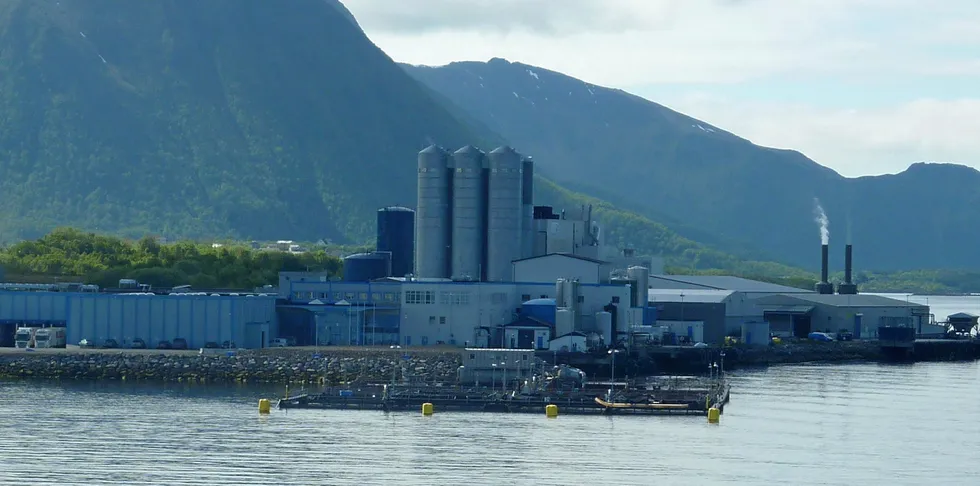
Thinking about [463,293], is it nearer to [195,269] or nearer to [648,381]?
[648,381]

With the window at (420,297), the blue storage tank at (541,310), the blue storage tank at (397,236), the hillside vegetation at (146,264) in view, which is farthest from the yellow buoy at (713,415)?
the hillside vegetation at (146,264)

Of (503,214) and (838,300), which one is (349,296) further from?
(838,300)

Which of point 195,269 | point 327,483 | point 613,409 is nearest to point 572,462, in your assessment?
point 327,483

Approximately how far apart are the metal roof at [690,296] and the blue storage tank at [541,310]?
17.1 meters

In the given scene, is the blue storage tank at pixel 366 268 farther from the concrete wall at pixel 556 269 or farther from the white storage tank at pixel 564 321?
the white storage tank at pixel 564 321

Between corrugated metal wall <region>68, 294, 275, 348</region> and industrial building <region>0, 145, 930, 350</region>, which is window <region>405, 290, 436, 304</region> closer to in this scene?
industrial building <region>0, 145, 930, 350</region>

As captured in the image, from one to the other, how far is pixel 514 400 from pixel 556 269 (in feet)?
92.1

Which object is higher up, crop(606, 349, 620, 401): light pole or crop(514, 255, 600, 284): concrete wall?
crop(514, 255, 600, 284): concrete wall

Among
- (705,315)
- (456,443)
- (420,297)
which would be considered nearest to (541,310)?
(420,297)

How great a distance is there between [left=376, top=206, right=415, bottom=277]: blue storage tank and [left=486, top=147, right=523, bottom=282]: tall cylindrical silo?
1055 centimetres

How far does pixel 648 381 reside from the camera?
76625mm

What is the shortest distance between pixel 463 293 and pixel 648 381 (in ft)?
37.5

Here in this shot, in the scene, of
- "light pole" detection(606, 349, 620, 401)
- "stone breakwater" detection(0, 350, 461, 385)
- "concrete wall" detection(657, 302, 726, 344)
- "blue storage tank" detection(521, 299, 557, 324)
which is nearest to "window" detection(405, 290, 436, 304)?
"blue storage tank" detection(521, 299, 557, 324)

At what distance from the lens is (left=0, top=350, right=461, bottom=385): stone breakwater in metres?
73.9
